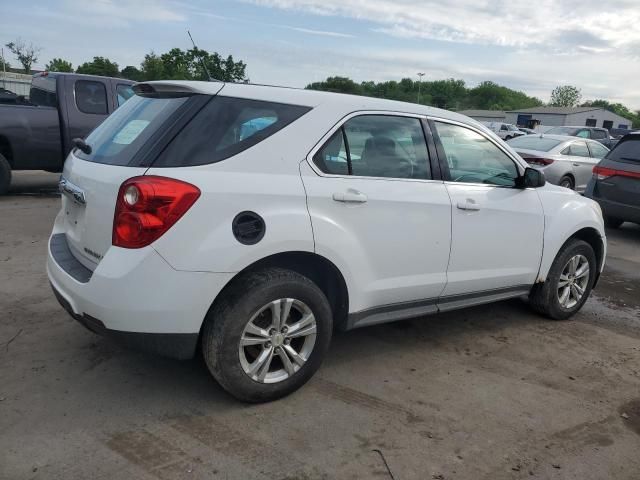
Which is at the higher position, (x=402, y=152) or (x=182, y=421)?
(x=402, y=152)

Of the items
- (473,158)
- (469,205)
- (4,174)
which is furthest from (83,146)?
(4,174)

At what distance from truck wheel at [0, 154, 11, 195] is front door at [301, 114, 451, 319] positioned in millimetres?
7123

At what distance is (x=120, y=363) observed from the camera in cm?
361

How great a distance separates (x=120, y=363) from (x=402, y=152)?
226 cm

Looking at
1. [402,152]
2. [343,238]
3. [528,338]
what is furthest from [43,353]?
[528,338]

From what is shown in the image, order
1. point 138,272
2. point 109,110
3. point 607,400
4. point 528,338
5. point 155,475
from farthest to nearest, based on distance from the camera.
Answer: point 109,110
point 528,338
point 607,400
point 138,272
point 155,475

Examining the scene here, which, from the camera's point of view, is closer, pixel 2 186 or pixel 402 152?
pixel 402 152

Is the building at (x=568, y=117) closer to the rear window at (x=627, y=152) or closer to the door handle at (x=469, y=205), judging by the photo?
the rear window at (x=627, y=152)

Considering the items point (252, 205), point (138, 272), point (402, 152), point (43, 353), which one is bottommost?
point (43, 353)

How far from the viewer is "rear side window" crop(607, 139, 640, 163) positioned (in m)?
8.49

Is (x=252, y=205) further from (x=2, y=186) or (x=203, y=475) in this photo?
(x=2, y=186)

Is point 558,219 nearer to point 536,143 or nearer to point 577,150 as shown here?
point 536,143

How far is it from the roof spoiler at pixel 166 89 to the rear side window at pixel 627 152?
7475 mm

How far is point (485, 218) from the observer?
3.99 m
